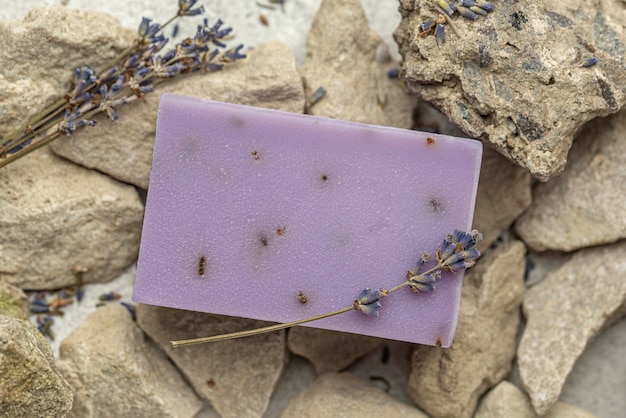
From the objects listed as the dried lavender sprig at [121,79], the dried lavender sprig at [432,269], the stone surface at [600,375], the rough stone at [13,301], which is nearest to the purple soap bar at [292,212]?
the dried lavender sprig at [432,269]

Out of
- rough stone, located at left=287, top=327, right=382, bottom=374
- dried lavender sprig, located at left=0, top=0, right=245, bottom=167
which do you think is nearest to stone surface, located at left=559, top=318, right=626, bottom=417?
rough stone, located at left=287, top=327, right=382, bottom=374

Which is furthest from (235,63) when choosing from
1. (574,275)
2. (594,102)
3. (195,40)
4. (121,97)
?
(574,275)

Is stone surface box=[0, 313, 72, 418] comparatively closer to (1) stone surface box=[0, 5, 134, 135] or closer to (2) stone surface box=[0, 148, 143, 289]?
(2) stone surface box=[0, 148, 143, 289]

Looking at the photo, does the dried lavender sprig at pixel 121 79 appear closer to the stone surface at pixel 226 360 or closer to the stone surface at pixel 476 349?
the stone surface at pixel 226 360

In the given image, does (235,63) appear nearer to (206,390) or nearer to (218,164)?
(218,164)

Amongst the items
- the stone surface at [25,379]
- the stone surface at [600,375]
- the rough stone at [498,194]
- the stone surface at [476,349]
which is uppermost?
the rough stone at [498,194]

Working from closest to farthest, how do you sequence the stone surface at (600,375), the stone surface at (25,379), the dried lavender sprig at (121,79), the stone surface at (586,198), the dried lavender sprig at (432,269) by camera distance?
the stone surface at (25,379) → the dried lavender sprig at (432,269) → the dried lavender sprig at (121,79) → the stone surface at (586,198) → the stone surface at (600,375)

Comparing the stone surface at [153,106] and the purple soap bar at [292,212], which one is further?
the stone surface at [153,106]
